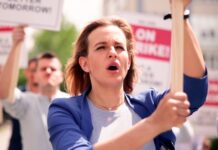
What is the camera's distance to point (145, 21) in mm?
7816

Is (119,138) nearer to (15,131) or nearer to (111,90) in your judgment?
(111,90)

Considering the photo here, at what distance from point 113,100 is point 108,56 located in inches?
8.4

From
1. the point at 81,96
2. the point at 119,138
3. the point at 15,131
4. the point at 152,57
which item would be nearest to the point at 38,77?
the point at 15,131

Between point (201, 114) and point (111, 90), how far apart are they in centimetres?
710

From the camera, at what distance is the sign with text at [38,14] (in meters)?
4.96

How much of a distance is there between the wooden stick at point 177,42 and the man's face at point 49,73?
3.21 m

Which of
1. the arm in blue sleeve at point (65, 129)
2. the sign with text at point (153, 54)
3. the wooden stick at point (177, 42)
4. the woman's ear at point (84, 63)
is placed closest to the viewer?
the wooden stick at point (177, 42)

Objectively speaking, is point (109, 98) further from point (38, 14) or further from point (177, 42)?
point (38, 14)

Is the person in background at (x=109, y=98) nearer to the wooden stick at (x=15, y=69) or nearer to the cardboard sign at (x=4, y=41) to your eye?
the wooden stick at (x=15, y=69)

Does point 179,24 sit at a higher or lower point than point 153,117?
higher

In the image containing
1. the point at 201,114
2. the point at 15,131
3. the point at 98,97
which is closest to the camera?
the point at 98,97

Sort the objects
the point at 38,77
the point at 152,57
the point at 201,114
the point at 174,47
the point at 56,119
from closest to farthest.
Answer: the point at 174,47
the point at 56,119
the point at 38,77
the point at 152,57
the point at 201,114

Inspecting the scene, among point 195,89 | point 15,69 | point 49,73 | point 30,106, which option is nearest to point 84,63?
point 195,89

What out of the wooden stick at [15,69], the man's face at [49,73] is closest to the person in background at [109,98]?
the wooden stick at [15,69]
